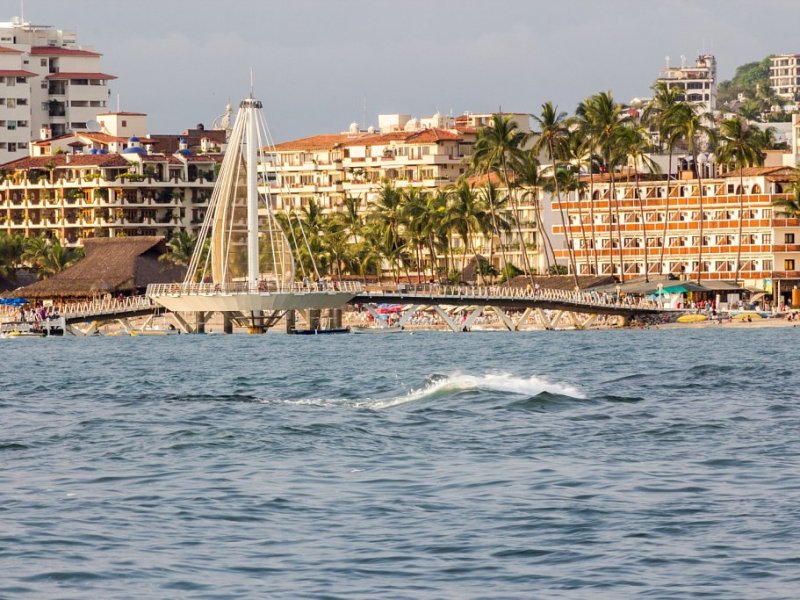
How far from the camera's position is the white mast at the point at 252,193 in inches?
5699

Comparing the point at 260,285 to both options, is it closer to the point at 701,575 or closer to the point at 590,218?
the point at 590,218

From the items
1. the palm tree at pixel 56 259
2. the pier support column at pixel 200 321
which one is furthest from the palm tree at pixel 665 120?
the palm tree at pixel 56 259

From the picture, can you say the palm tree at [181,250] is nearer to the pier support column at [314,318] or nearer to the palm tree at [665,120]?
the pier support column at [314,318]

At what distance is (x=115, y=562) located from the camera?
26.3 metres

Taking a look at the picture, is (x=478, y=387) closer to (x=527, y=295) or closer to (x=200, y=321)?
(x=527, y=295)

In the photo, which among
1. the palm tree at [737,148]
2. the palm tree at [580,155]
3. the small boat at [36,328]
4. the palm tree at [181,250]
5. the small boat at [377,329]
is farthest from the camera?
the palm tree at [181,250]

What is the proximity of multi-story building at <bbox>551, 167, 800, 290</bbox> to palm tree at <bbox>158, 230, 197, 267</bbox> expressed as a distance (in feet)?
128

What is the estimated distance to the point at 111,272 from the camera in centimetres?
17775

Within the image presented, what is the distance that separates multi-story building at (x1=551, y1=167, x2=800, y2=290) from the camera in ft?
525

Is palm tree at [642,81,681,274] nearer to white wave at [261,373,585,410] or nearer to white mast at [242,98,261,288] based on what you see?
white mast at [242,98,261,288]

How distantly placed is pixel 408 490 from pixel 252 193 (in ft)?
383

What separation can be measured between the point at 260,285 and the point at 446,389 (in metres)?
85.9

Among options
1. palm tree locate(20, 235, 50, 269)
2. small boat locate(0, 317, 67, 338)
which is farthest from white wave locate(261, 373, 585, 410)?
palm tree locate(20, 235, 50, 269)

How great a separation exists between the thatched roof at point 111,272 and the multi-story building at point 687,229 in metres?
38.9
